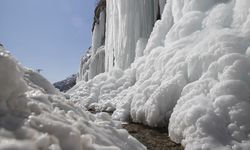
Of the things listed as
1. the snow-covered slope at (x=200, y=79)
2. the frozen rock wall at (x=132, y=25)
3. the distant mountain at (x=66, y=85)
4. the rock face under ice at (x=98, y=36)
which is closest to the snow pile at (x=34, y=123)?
the snow-covered slope at (x=200, y=79)

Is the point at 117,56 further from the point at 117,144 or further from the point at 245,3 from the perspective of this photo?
the point at 117,144

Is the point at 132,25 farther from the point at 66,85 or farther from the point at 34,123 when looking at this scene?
the point at 66,85

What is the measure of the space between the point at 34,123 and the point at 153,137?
378 centimetres

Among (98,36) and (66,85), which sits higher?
(66,85)

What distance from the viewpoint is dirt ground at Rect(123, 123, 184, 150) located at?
5145 millimetres

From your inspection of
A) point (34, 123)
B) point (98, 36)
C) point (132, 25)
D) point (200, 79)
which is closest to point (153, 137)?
point (200, 79)

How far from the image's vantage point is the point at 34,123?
2.26 meters

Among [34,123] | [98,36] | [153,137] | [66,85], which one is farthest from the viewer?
[66,85]

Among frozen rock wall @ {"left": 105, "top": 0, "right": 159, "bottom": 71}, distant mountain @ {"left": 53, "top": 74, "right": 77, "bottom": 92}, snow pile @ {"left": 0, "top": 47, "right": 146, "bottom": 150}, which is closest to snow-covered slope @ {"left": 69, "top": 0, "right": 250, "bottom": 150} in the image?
snow pile @ {"left": 0, "top": 47, "right": 146, "bottom": 150}

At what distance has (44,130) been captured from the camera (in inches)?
87.8

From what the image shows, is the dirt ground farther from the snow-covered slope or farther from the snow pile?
the snow pile

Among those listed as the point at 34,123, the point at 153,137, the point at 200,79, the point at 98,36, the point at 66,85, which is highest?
the point at 66,85

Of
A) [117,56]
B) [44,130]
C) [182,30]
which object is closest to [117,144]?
[44,130]

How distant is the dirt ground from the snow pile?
2.23 meters
